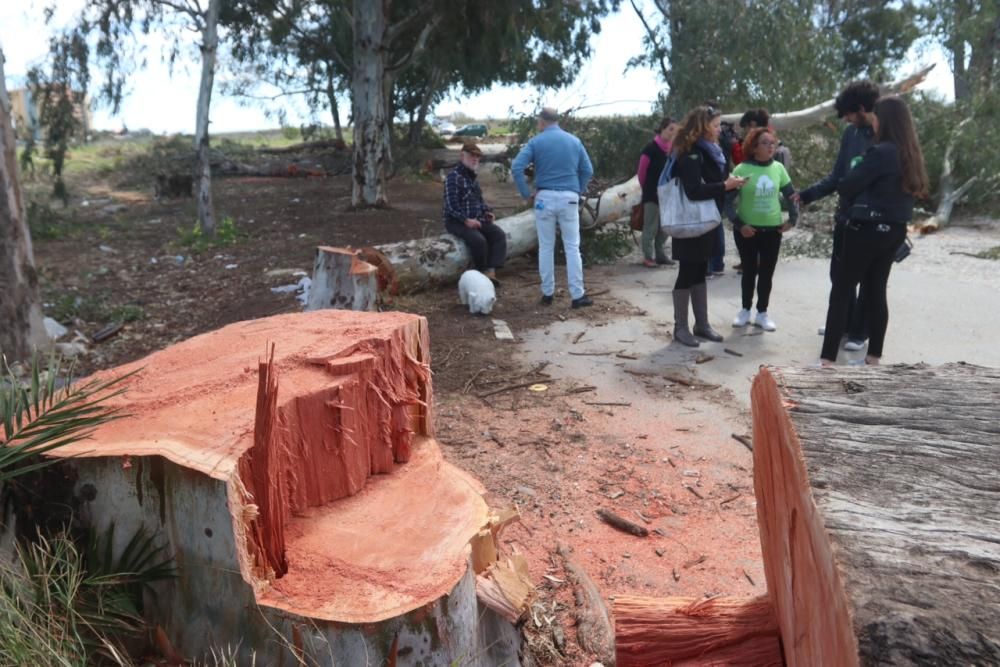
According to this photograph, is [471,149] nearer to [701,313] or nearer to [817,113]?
[701,313]

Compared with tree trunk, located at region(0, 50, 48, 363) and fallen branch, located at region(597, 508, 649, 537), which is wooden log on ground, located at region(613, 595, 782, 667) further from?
tree trunk, located at region(0, 50, 48, 363)

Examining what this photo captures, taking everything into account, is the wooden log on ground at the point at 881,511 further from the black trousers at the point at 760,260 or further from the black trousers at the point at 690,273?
the black trousers at the point at 760,260

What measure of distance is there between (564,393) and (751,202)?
2.03 m

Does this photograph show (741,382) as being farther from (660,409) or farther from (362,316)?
(362,316)

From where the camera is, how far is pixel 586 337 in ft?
21.3

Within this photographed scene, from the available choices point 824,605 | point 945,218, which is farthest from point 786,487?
point 945,218

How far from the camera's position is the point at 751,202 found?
5969 mm

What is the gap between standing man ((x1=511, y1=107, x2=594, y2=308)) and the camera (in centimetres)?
700

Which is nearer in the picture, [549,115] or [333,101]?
[549,115]

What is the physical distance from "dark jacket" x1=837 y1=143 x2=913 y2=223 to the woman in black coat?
1077 mm

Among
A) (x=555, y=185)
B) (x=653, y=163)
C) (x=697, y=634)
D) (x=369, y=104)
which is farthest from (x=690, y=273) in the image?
(x=369, y=104)

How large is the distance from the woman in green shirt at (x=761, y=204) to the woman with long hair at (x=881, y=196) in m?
1.00

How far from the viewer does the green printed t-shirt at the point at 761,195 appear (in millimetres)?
5934

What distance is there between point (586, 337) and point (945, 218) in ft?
22.6
